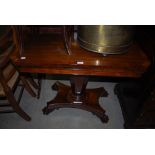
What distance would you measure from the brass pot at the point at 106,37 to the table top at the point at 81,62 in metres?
0.06

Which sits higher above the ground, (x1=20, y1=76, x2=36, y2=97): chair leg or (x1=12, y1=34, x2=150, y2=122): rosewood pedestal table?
(x1=12, y1=34, x2=150, y2=122): rosewood pedestal table

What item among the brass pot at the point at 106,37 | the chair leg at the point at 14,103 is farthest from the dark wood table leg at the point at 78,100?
the brass pot at the point at 106,37

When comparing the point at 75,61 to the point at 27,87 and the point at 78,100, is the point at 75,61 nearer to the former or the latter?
the point at 78,100

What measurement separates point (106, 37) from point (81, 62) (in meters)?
0.22

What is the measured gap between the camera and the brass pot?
1.00m

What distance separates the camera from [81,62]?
1.12m

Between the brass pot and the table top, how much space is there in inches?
2.3

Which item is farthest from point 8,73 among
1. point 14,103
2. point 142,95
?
point 142,95

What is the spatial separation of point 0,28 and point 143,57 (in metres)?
1.17

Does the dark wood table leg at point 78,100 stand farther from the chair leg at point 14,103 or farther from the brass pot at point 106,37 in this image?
the brass pot at point 106,37

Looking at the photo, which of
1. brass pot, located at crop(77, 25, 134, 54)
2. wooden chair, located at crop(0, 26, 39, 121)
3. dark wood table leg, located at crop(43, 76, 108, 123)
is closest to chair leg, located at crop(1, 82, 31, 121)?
wooden chair, located at crop(0, 26, 39, 121)

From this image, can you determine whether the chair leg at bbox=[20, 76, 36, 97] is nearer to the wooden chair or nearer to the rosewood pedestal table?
the wooden chair

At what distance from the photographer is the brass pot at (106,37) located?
3.29 feet
